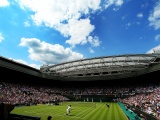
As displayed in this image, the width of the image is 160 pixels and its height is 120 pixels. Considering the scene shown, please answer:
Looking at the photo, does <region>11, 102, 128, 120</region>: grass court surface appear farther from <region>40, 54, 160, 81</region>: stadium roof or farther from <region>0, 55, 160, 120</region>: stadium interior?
<region>40, 54, 160, 81</region>: stadium roof

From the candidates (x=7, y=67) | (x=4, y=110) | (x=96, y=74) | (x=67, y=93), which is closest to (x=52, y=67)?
(x=67, y=93)

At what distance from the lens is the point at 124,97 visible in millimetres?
55938

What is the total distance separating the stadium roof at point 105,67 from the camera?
52119mm

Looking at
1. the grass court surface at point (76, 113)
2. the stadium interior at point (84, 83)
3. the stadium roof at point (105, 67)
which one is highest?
the stadium roof at point (105, 67)

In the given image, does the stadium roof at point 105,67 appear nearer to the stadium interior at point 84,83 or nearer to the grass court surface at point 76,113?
the stadium interior at point 84,83

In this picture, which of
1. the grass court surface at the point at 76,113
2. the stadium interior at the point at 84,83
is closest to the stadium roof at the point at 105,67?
the stadium interior at the point at 84,83

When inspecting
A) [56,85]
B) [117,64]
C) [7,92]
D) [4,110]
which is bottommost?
[4,110]

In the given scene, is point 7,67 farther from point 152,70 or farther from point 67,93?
point 152,70

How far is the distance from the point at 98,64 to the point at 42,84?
28.1 meters

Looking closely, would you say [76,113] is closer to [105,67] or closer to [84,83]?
[105,67]

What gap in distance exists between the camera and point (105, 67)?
61562 mm

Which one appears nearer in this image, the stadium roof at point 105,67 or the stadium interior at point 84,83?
the stadium interior at point 84,83

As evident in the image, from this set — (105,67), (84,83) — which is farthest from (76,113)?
(84,83)

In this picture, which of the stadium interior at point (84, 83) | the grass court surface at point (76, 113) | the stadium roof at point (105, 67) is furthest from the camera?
the stadium roof at point (105, 67)
